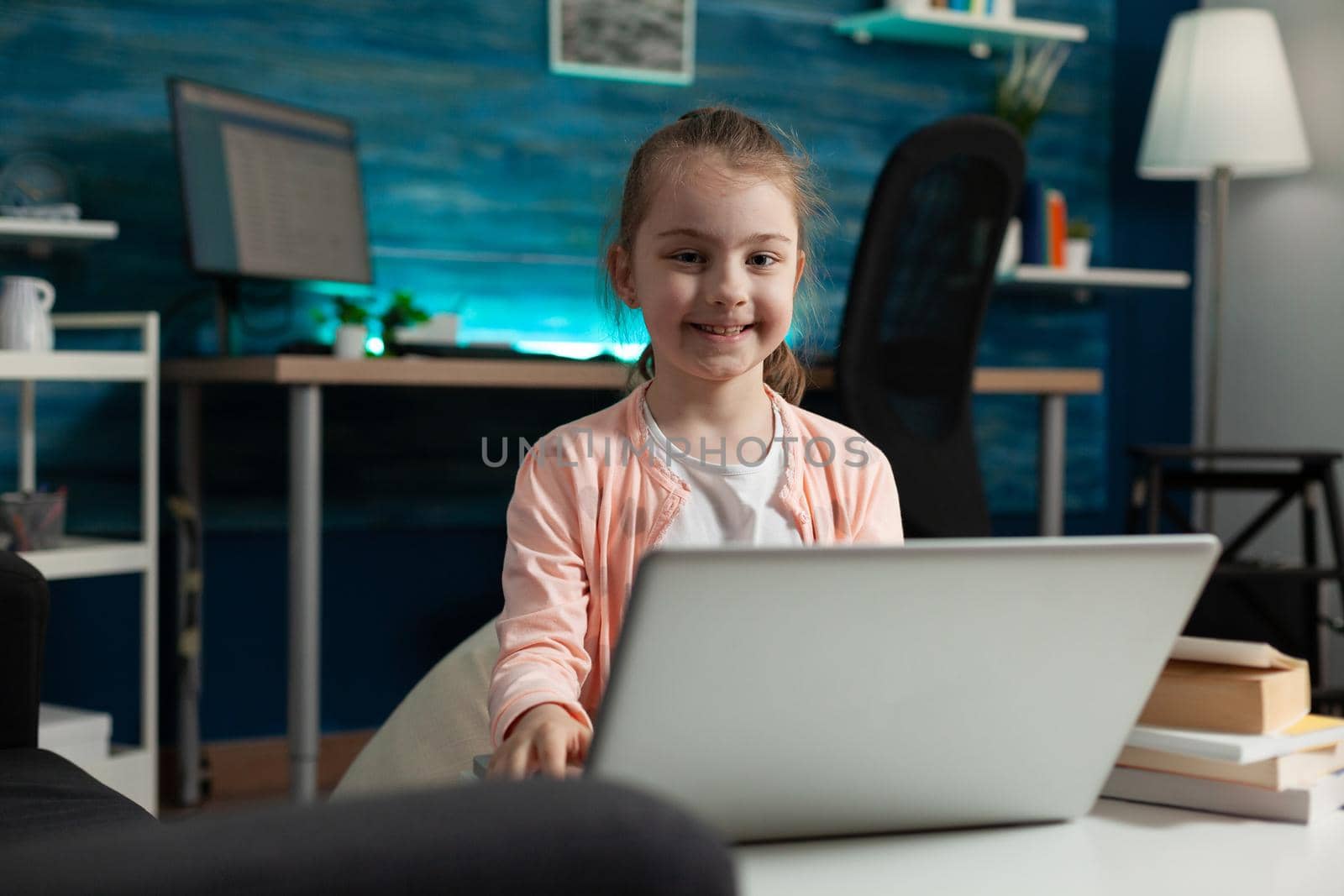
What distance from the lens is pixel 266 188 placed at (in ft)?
8.47

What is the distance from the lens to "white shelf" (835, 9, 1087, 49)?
330cm

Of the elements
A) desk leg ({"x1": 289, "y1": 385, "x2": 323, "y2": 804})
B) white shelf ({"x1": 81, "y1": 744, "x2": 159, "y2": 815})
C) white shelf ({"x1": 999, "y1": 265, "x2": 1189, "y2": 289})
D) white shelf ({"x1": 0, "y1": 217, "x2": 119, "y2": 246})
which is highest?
white shelf ({"x1": 999, "y1": 265, "x2": 1189, "y2": 289})

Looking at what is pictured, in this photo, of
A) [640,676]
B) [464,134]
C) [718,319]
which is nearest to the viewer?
[640,676]

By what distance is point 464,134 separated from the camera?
3.01m

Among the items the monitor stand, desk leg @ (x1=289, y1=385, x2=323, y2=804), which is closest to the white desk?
desk leg @ (x1=289, y1=385, x2=323, y2=804)

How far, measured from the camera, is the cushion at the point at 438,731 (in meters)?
1.27

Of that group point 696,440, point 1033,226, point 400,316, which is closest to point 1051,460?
point 1033,226

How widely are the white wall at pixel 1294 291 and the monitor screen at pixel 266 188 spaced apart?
2.28m

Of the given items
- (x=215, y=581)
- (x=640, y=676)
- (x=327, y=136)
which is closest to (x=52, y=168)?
(x=327, y=136)

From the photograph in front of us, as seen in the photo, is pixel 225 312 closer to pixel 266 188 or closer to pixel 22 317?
pixel 266 188

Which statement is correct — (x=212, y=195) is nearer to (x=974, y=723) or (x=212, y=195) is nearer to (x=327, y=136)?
(x=327, y=136)

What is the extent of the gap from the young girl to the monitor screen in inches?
62.5

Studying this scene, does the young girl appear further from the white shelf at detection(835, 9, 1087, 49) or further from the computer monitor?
the white shelf at detection(835, 9, 1087, 49)

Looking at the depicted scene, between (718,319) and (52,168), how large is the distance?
75.2 inches
